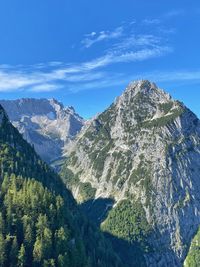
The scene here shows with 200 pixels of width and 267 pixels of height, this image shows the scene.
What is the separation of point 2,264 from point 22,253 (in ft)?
29.6

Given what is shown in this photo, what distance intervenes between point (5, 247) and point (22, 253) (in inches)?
300

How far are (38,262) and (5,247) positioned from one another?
51.6ft

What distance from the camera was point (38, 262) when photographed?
198 metres

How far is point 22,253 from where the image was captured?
192875 mm

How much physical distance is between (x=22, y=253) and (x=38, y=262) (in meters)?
9.61

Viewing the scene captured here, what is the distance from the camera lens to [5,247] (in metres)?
194

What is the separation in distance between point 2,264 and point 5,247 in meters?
7.25

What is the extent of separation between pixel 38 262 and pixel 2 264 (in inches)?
635

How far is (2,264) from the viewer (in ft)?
622
